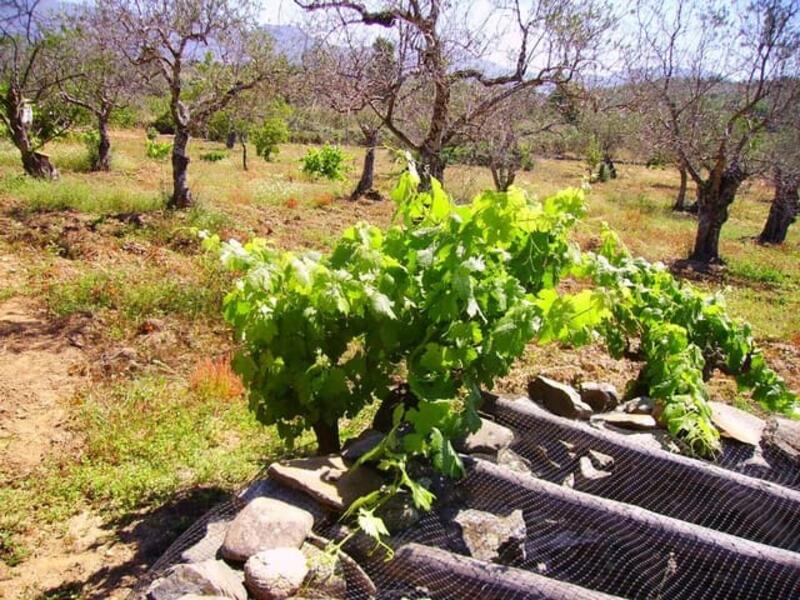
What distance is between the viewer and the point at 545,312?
9.51 ft

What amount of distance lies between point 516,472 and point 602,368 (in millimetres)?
4585

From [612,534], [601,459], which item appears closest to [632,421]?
[601,459]

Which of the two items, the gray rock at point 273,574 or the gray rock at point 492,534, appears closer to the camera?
the gray rock at point 273,574

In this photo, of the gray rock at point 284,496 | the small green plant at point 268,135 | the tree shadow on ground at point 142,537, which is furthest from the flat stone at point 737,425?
the small green plant at point 268,135

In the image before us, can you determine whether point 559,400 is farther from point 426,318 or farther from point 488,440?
point 426,318

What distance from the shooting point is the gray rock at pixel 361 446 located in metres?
3.30

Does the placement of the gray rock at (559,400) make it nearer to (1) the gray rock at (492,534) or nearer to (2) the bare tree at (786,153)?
(1) the gray rock at (492,534)

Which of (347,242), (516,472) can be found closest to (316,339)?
(347,242)

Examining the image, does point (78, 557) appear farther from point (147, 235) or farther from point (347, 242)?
point (147, 235)

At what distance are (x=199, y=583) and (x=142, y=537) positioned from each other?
6.24 feet

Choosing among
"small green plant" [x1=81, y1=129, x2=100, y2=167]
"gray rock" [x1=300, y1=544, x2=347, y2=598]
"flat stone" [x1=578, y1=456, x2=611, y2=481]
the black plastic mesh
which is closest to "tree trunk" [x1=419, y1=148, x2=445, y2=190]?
"flat stone" [x1=578, y1=456, x2=611, y2=481]

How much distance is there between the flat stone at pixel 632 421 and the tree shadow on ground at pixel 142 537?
2.63 metres

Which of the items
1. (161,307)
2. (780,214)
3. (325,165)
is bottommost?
(161,307)

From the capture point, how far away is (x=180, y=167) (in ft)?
43.0
